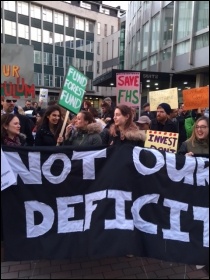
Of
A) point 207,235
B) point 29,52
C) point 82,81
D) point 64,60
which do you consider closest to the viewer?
point 207,235

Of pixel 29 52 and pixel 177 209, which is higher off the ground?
pixel 29 52

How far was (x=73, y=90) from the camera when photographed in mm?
3863

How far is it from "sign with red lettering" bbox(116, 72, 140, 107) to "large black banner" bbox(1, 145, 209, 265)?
2410 mm

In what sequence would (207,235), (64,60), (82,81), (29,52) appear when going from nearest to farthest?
(207,235) < (29,52) < (82,81) < (64,60)

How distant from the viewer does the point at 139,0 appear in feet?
9.87

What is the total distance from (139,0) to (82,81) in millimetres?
1274

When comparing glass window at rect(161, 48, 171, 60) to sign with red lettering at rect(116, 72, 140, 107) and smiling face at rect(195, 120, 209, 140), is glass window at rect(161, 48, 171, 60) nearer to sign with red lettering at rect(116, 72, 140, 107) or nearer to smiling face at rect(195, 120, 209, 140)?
sign with red lettering at rect(116, 72, 140, 107)

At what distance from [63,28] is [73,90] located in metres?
1.19

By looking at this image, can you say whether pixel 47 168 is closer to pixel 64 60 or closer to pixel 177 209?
pixel 177 209

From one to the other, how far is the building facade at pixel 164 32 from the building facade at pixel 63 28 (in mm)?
366

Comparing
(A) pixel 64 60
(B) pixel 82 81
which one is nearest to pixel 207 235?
(B) pixel 82 81

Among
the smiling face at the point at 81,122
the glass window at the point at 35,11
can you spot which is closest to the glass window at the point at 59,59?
the glass window at the point at 35,11

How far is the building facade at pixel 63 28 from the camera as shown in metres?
3.28

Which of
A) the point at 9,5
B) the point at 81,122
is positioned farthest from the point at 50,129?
the point at 9,5
